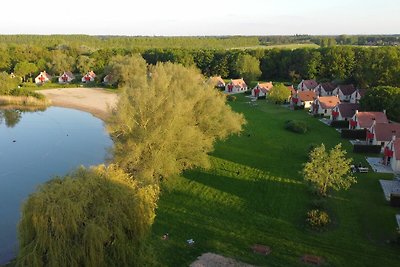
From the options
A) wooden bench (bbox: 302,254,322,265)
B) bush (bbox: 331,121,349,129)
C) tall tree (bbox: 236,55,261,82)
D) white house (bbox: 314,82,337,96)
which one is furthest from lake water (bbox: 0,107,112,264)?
white house (bbox: 314,82,337,96)

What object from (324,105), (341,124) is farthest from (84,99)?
(341,124)

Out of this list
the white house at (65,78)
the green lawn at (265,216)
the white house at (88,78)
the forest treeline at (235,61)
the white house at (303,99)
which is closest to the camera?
the green lawn at (265,216)

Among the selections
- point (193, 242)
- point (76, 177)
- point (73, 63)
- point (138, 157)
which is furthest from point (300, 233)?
point (73, 63)

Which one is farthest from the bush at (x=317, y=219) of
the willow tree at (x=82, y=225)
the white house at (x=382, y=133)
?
the white house at (x=382, y=133)

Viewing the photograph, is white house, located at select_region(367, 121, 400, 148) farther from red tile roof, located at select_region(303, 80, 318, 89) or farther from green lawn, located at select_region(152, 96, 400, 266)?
red tile roof, located at select_region(303, 80, 318, 89)

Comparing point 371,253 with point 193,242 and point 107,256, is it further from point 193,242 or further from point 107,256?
point 107,256

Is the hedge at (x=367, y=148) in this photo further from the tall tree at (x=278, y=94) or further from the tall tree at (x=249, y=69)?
the tall tree at (x=249, y=69)
